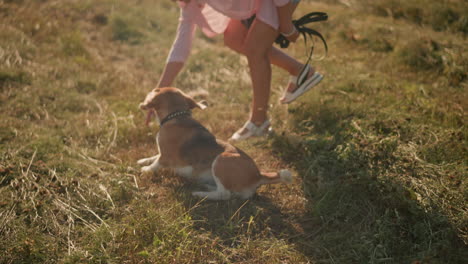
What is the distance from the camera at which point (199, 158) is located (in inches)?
143

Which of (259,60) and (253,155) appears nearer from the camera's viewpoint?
(259,60)

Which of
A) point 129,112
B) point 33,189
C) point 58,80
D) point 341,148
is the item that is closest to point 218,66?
point 129,112

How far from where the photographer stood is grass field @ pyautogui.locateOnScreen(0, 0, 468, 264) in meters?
2.84

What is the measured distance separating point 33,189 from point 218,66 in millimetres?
3878

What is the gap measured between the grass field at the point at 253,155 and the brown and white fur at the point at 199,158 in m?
0.14

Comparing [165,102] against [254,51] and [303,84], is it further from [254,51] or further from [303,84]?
[303,84]

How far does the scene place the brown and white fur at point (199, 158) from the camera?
133 inches

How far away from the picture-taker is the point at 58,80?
561 centimetres

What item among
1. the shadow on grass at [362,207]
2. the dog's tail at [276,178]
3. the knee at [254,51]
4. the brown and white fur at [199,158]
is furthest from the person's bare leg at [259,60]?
the dog's tail at [276,178]

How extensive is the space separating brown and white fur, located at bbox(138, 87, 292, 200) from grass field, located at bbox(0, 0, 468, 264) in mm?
138

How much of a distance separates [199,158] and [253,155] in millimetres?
822

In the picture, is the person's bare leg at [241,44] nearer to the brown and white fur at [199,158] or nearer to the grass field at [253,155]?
the grass field at [253,155]

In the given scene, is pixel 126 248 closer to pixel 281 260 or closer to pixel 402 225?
pixel 281 260

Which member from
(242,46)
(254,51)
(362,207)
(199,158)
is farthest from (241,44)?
(362,207)
